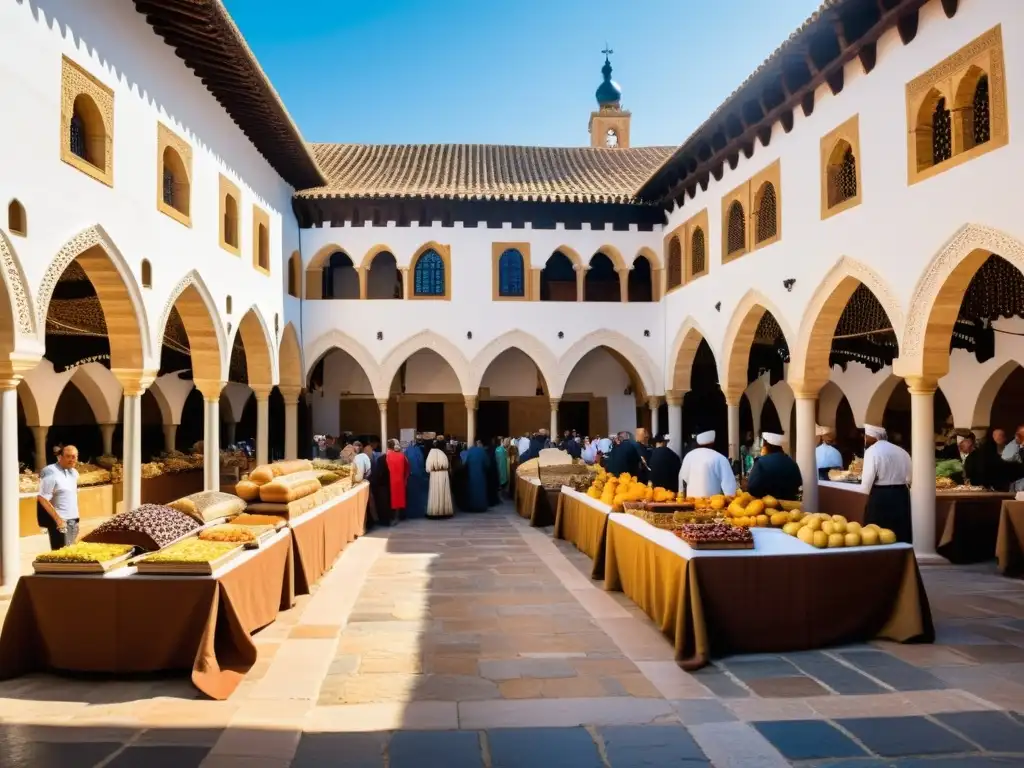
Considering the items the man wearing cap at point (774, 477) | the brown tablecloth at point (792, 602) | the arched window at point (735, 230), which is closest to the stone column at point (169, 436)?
the arched window at point (735, 230)

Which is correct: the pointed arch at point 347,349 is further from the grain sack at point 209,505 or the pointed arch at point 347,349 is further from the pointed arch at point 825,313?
the grain sack at point 209,505

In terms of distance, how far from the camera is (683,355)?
60.9 ft

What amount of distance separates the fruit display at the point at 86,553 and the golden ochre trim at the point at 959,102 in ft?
26.7

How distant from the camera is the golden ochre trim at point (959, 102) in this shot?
8055 millimetres

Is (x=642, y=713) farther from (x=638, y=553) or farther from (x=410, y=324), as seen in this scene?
(x=410, y=324)

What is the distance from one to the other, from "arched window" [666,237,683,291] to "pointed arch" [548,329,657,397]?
5.17ft

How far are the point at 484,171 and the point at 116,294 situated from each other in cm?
1209

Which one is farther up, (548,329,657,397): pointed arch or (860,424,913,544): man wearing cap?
(548,329,657,397): pointed arch

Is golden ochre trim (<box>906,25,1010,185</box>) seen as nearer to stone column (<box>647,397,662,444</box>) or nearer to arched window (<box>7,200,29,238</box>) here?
arched window (<box>7,200,29,238</box>)

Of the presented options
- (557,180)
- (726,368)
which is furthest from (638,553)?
(557,180)

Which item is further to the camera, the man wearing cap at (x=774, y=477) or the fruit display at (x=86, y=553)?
the man wearing cap at (x=774, y=477)

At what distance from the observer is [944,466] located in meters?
11.9

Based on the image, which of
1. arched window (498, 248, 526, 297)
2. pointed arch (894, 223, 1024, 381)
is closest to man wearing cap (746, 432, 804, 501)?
pointed arch (894, 223, 1024, 381)

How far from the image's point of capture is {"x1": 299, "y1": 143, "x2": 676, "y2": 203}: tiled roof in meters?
18.8
